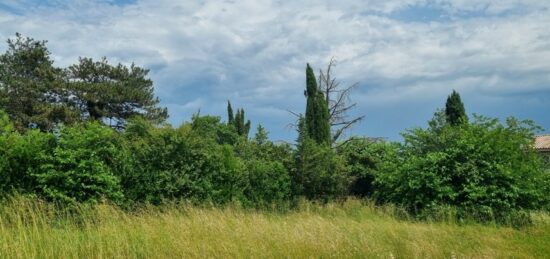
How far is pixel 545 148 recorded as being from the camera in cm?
3922

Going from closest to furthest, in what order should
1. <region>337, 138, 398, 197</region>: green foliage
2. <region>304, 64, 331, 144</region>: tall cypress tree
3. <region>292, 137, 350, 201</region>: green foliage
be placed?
<region>292, 137, 350, 201</region>: green foliage, <region>337, 138, 398, 197</region>: green foliage, <region>304, 64, 331, 144</region>: tall cypress tree

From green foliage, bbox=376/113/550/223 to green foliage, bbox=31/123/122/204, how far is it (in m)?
8.35

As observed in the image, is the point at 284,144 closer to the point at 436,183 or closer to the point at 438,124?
the point at 438,124

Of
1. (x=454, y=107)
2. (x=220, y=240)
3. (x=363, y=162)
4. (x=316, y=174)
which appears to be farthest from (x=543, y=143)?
(x=220, y=240)

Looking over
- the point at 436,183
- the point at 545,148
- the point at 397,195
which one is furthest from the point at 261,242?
the point at 545,148

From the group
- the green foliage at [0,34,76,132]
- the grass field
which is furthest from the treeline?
the green foliage at [0,34,76,132]

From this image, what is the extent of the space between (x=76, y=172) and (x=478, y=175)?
1081 centimetres

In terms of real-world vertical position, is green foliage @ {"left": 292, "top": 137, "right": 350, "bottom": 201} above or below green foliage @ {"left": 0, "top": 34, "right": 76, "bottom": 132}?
below

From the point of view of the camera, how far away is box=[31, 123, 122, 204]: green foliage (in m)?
12.2

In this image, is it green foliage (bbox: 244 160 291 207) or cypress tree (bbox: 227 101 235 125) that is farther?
cypress tree (bbox: 227 101 235 125)

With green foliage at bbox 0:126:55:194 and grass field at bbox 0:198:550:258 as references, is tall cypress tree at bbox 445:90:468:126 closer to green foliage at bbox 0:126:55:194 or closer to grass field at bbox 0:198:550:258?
→ grass field at bbox 0:198:550:258

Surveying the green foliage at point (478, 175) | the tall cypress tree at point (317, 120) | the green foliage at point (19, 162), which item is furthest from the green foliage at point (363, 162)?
the green foliage at point (19, 162)

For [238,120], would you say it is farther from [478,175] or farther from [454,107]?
[478,175]

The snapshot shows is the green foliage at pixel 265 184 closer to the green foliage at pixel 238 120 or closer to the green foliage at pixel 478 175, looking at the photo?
the green foliage at pixel 478 175
